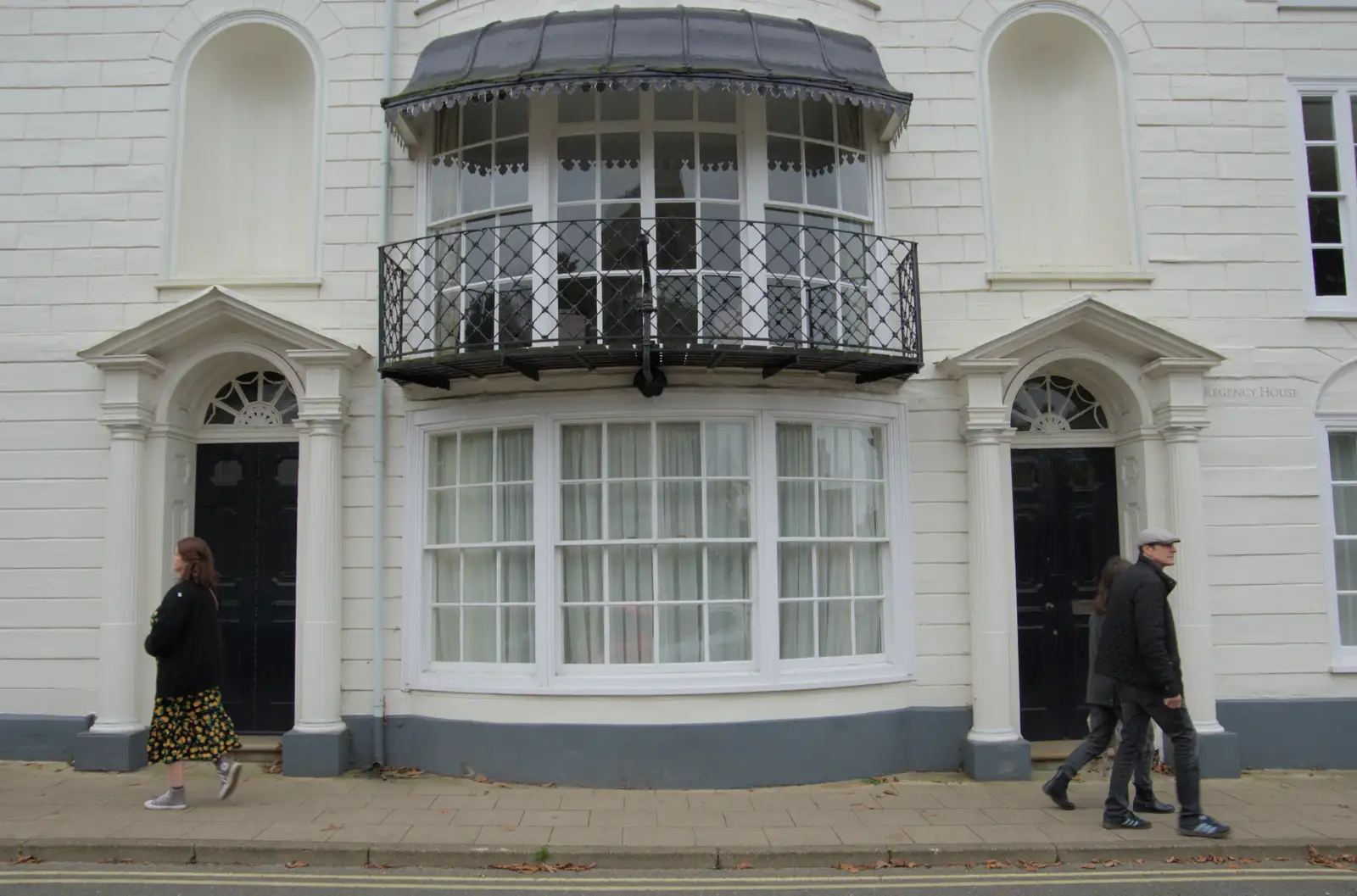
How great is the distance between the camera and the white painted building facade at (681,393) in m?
A: 8.67

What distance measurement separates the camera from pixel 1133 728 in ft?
23.3

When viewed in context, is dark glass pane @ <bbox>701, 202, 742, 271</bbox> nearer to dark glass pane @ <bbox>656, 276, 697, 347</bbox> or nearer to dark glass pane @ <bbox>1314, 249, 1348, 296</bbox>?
dark glass pane @ <bbox>656, 276, 697, 347</bbox>

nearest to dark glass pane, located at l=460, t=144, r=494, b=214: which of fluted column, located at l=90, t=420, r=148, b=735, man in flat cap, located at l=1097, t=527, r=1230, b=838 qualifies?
fluted column, located at l=90, t=420, r=148, b=735

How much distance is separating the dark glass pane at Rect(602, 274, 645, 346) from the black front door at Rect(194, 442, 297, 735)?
3.34m

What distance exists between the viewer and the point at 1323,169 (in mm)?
9812

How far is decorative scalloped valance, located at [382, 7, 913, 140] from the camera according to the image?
8.16 metres

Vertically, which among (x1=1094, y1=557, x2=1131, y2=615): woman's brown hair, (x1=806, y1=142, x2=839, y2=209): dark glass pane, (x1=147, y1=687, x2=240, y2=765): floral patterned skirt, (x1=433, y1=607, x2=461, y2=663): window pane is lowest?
(x1=147, y1=687, x2=240, y2=765): floral patterned skirt

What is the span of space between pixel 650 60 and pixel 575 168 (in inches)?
46.4

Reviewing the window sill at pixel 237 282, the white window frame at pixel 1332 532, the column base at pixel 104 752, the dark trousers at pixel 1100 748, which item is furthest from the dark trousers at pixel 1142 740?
the column base at pixel 104 752

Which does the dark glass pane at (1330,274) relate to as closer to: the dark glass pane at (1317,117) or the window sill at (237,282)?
the dark glass pane at (1317,117)

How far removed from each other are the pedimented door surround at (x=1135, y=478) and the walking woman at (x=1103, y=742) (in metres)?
1.03

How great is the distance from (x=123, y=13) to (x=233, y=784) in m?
6.93

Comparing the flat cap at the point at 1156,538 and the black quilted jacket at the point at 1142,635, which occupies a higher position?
the flat cap at the point at 1156,538

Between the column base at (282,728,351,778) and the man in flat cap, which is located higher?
the man in flat cap
